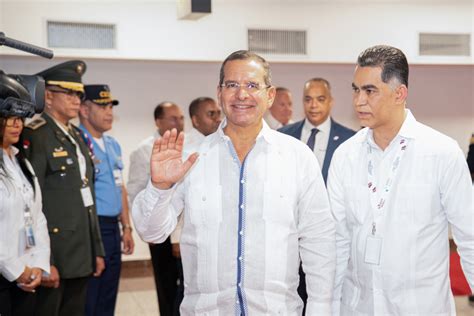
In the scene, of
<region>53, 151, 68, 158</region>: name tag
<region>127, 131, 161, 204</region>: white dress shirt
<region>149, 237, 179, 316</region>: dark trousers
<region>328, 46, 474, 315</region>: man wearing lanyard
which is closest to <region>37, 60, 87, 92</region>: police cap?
<region>53, 151, 68, 158</region>: name tag

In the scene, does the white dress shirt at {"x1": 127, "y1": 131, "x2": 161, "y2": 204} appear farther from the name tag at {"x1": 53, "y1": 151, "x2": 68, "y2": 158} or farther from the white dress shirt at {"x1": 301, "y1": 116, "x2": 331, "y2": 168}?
the white dress shirt at {"x1": 301, "y1": 116, "x2": 331, "y2": 168}

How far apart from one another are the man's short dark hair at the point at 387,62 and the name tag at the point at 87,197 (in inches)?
82.2

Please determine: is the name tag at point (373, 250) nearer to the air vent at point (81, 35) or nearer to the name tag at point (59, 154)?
the name tag at point (59, 154)

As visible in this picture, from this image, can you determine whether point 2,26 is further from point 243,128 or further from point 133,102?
point 243,128

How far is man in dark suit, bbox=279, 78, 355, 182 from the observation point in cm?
419

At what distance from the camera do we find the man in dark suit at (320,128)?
4.19m

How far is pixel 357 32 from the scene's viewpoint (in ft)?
22.9

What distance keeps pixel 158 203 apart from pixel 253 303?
0.47 m

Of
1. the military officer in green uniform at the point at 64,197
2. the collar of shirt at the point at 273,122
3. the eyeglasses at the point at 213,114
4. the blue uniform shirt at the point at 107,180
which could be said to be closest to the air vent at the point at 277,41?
the collar of shirt at the point at 273,122

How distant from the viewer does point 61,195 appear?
3906 millimetres

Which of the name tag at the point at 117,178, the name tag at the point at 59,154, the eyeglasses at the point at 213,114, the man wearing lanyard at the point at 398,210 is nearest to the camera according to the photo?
the man wearing lanyard at the point at 398,210

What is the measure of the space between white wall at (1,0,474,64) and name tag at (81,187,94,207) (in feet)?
8.28

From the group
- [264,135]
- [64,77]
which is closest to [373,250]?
[264,135]

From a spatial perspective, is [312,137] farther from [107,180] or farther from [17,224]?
[17,224]
